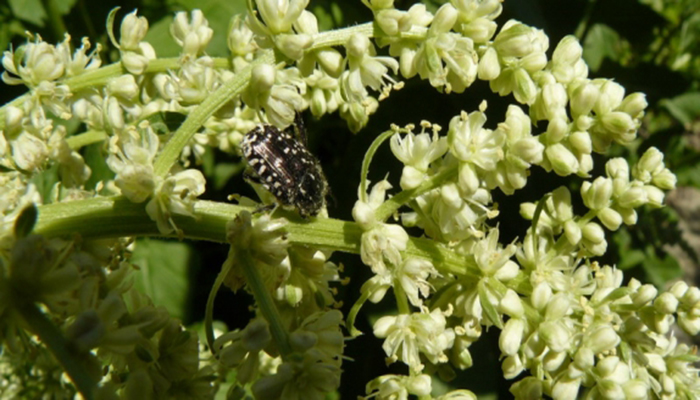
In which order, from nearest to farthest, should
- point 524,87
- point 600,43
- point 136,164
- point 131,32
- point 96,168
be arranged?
point 136,164
point 524,87
point 131,32
point 96,168
point 600,43

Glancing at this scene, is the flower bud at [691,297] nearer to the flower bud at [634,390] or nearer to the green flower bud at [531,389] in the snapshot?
the flower bud at [634,390]

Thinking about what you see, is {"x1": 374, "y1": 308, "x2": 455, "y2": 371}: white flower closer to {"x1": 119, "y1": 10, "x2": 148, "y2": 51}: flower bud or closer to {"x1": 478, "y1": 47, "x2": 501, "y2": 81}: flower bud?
{"x1": 478, "y1": 47, "x2": 501, "y2": 81}: flower bud

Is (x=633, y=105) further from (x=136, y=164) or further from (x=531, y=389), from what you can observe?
(x=136, y=164)

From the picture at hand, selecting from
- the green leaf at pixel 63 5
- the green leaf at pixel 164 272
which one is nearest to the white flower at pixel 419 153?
the green leaf at pixel 164 272

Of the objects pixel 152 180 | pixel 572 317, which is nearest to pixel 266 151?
pixel 152 180

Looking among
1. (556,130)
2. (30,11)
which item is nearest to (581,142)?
(556,130)

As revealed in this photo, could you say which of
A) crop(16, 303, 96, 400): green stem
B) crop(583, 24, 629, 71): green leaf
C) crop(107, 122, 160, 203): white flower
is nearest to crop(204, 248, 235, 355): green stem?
crop(107, 122, 160, 203): white flower
